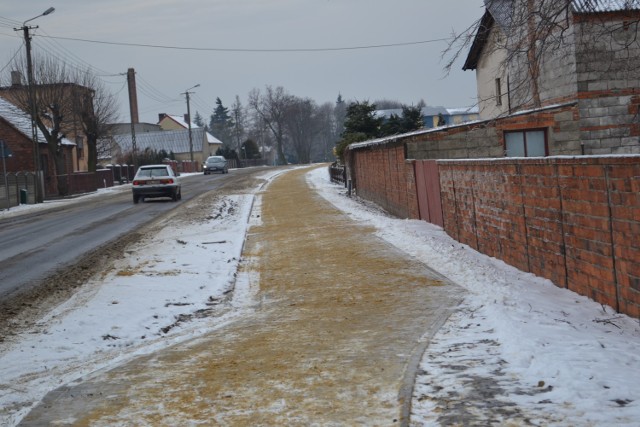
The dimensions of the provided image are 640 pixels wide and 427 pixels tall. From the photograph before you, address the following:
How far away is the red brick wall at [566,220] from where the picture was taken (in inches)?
275

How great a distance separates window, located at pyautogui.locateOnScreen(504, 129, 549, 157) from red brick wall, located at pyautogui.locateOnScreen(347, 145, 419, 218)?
10.2ft

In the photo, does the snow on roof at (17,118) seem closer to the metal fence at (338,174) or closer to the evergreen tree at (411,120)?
the metal fence at (338,174)

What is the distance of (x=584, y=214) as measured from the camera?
791 centimetres

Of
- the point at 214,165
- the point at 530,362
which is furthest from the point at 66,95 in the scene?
the point at 530,362

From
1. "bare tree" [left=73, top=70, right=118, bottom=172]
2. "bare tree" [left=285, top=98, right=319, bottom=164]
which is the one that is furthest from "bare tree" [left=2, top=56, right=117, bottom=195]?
"bare tree" [left=285, top=98, right=319, bottom=164]

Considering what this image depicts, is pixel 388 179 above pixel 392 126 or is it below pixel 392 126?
Result: below

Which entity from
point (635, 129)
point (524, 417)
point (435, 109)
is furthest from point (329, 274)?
point (435, 109)

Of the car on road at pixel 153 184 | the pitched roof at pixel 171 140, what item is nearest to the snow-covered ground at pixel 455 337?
the car on road at pixel 153 184

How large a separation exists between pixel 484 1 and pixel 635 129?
36.6 ft

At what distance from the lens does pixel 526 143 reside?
774 inches

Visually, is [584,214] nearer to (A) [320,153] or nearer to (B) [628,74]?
(B) [628,74]

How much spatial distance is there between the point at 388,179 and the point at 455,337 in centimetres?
1462

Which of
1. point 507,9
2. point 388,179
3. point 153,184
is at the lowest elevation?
point 388,179

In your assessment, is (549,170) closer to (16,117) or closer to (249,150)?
(16,117)
